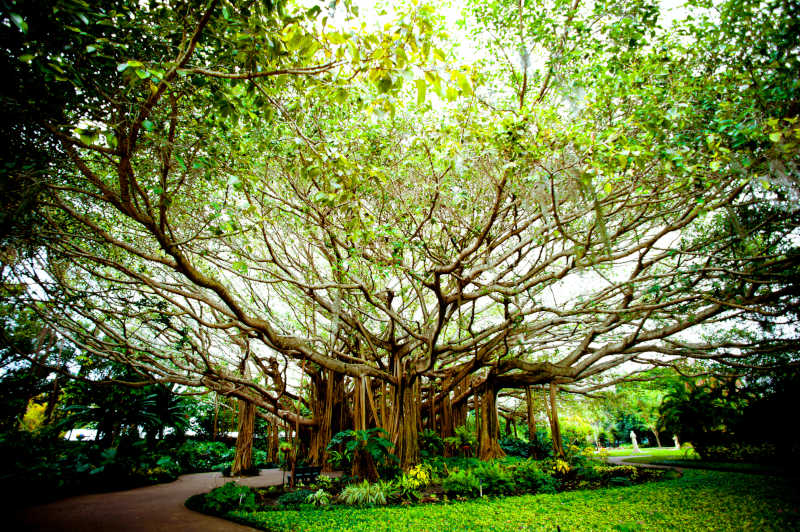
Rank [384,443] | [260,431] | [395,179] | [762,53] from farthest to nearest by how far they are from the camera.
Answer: [260,431] < [384,443] < [395,179] < [762,53]

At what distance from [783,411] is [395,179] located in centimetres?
839

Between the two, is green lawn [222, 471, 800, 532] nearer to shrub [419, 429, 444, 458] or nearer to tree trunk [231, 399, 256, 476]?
shrub [419, 429, 444, 458]

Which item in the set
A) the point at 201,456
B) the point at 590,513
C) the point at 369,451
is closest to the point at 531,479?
the point at 590,513

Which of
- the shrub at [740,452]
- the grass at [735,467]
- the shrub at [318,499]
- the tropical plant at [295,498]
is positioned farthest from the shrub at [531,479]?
the shrub at [740,452]

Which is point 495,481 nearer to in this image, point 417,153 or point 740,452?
point 417,153

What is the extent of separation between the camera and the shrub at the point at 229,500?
14.6 feet

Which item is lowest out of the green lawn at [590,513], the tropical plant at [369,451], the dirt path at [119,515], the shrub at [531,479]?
the dirt path at [119,515]

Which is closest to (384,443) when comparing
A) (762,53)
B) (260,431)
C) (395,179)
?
(395,179)

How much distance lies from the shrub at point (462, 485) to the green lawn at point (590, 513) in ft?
1.21

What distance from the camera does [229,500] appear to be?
4.61 metres

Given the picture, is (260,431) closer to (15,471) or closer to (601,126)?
(15,471)

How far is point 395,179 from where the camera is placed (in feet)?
16.6

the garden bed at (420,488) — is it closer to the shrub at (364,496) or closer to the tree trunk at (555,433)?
the shrub at (364,496)

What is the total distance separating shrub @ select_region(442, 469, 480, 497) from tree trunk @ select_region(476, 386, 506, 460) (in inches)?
74.2
